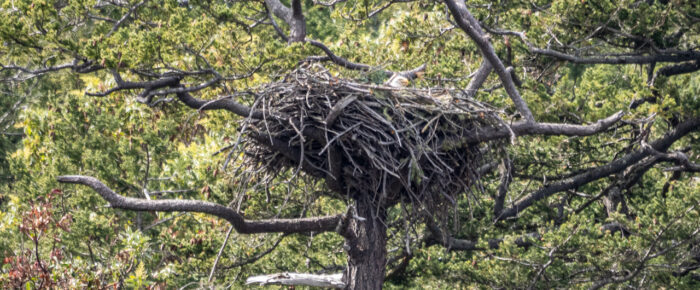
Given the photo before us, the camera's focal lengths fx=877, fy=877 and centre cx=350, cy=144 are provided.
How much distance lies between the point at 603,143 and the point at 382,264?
11.6 feet

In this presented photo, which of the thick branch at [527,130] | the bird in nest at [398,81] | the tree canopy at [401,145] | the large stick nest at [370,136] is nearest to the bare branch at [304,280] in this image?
the tree canopy at [401,145]

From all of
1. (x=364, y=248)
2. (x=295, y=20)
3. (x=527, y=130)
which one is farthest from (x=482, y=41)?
(x=295, y=20)

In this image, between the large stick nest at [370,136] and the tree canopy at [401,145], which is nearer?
the large stick nest at [370,136]

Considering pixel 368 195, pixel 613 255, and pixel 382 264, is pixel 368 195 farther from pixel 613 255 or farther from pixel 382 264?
pixel 613 255

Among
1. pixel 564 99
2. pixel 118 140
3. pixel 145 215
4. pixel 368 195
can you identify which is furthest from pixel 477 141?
pixel 145 215

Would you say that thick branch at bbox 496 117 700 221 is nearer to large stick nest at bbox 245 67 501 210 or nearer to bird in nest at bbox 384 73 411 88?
bird in nest at bbox 384 73 411 88

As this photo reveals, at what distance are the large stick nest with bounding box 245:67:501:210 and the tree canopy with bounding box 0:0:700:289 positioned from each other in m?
0.02

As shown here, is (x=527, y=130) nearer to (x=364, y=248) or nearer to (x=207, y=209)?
(x=364, y=248)

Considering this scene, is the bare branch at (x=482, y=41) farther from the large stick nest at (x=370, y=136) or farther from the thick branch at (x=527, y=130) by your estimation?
the large stick nest at (x=370, y=136)

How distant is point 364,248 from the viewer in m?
5.73

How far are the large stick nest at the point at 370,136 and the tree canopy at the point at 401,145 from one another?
2 cm

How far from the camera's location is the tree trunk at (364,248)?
571cm

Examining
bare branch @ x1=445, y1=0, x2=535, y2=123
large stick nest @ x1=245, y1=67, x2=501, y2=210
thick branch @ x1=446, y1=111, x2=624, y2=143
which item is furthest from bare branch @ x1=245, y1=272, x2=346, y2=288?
bare branch @ x1=445, y1=0, x2=535, y2=123

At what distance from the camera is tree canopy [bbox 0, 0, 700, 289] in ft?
17.8
